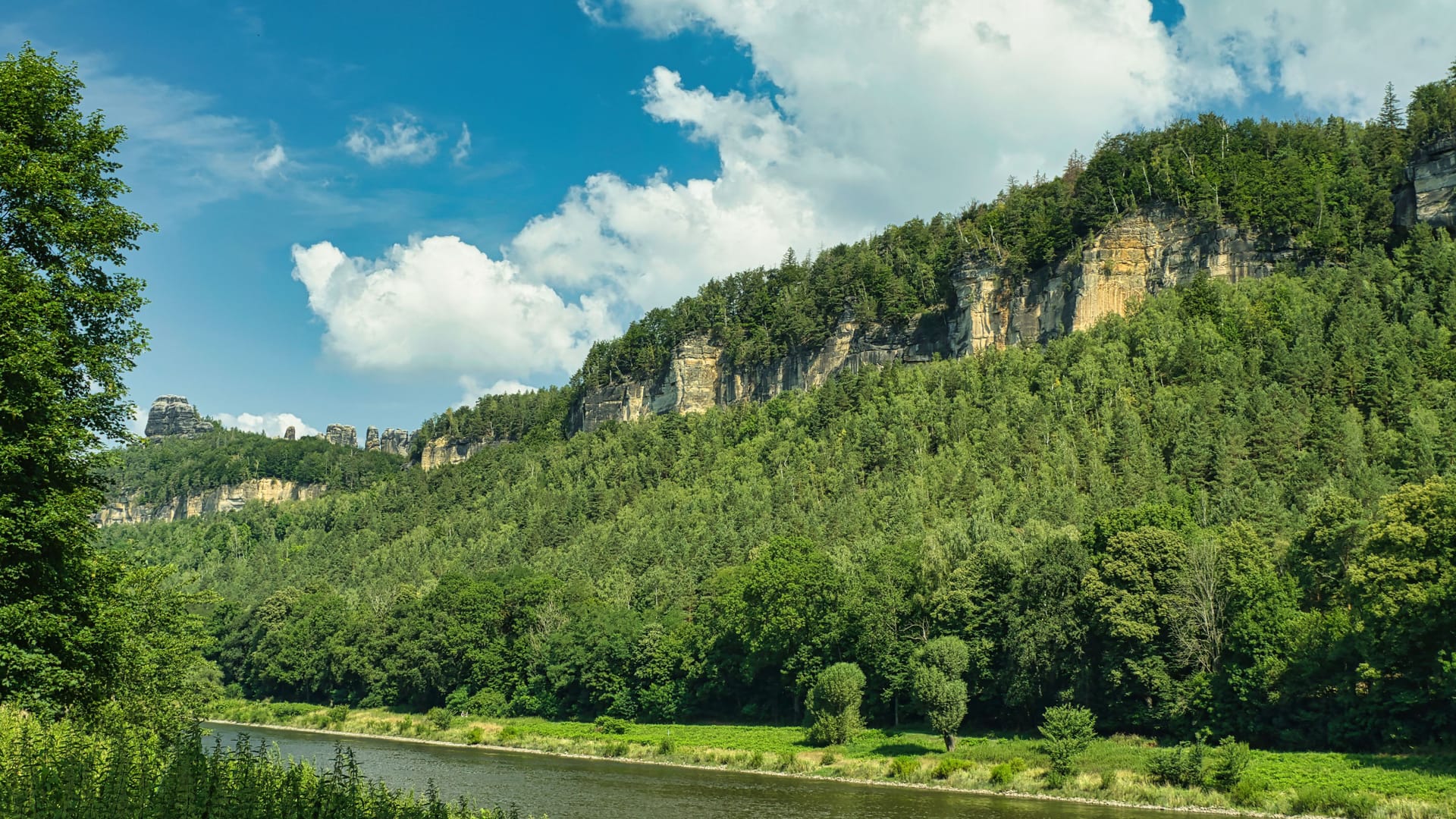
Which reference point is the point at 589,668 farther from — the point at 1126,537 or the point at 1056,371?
the point at 1056,371

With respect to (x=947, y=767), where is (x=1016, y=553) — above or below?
above

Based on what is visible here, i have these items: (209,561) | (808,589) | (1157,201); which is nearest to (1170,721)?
(808,589)

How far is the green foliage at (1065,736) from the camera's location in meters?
54.8

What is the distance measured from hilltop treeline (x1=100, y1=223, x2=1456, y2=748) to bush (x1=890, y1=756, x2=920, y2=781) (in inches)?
399

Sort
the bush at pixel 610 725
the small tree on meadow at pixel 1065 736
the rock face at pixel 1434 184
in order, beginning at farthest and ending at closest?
the rock face at pixel 1434 184 → the bush at pixel 610 725 → the small tree on meadow at pixel 1065 736

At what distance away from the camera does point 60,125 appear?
24.5 metres

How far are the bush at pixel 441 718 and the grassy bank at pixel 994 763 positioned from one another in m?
0.13

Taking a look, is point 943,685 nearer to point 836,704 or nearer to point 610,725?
point 836,704

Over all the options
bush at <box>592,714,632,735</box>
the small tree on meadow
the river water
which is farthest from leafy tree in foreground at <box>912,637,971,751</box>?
bush at <box>592,714,632,735</box>

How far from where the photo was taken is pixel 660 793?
53094mm

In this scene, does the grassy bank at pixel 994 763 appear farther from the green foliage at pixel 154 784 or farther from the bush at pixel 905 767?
the green foliage at pixel 154 784

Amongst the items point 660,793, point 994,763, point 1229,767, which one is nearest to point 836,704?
point 994,763

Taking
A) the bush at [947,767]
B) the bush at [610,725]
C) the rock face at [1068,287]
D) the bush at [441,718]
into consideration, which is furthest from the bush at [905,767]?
the rock face at [1068,287]

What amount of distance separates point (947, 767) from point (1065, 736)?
273 inches
